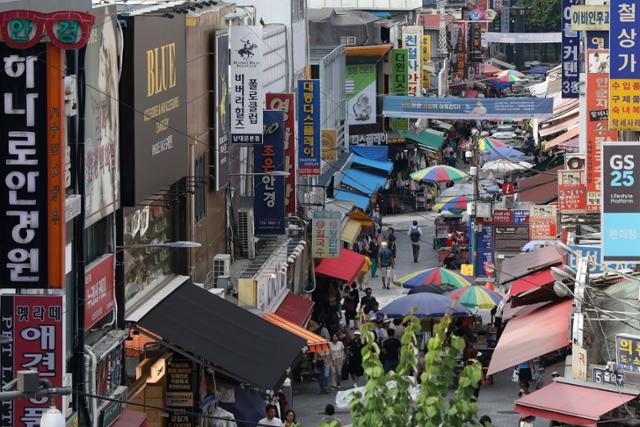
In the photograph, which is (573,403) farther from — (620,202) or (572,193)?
(572,193)

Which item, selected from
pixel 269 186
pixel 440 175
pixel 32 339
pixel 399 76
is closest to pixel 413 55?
pixel 399 76

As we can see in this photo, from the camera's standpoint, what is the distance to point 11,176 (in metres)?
17.3

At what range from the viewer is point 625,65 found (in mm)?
26250

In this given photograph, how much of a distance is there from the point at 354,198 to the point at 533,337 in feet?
89.4

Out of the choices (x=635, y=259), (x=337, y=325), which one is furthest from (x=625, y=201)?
(x=337, y=325)

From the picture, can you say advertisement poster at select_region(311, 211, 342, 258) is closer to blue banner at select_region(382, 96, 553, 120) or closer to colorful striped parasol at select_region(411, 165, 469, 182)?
colorful striped parasol at select_region(411, 165, 469, 182)

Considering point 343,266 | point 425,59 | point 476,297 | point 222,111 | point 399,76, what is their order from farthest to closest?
point 425,59
point 399,76
point 343,266
point 476,297
point 222,111

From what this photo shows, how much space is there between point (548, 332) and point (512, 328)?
178 cm

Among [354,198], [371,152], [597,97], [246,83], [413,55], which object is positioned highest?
[246,83]

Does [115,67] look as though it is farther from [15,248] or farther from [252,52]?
[252,52]

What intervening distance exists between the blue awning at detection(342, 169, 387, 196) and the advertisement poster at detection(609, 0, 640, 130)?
1064 inches

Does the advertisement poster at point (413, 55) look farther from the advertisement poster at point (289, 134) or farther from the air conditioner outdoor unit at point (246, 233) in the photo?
the air conditioner outdoor unit at point (246, 233)

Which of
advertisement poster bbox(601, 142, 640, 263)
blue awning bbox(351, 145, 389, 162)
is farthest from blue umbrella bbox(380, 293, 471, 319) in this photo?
blue awning bbox(351, 145, 389, 162)

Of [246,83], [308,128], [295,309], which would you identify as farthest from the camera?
[308,128]
